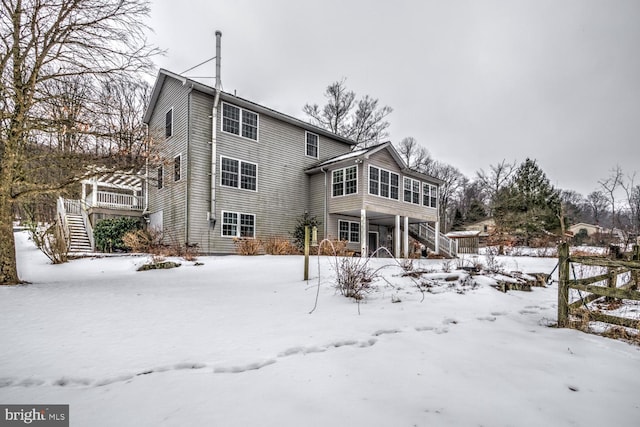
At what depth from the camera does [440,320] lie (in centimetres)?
426

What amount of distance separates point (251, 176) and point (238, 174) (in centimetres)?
70

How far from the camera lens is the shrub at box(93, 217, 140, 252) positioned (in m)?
14.2

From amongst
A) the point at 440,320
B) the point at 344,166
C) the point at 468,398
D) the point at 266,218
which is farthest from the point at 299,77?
the point at 468,398

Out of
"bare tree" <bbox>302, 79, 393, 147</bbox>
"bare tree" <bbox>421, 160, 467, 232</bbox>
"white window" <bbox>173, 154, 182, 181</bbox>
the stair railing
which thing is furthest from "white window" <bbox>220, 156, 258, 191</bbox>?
"bare tree" <bbox>421, 160, 467, 232</bbox>

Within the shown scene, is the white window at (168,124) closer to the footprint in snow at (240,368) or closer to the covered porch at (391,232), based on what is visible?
the covered porch at (391,232)

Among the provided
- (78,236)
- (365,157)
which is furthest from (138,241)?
(365,157)

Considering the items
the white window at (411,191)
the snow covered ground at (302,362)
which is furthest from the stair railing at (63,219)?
the white window at (411,191)

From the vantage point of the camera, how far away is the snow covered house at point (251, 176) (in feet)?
44.7

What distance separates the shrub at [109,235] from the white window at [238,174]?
17.9ft

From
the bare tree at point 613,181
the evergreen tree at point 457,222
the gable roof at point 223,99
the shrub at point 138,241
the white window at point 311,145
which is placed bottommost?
the shrub at point 138,241

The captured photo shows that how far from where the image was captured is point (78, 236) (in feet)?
48.7

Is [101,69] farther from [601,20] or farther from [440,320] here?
[601,20]

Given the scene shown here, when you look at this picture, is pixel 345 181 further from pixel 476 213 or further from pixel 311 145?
pixel 476 213

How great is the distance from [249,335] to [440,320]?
102 inches
